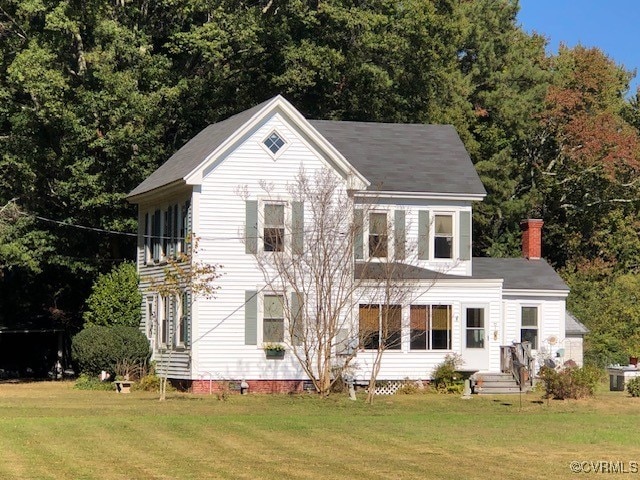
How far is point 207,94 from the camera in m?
51.2

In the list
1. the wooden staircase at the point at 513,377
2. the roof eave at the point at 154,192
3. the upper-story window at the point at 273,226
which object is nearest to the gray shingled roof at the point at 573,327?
the wooden staircase at the point at 513,377

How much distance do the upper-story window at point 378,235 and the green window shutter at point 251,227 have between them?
3492 millimetres

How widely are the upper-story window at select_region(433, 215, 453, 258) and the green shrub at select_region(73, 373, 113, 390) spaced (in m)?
11.3

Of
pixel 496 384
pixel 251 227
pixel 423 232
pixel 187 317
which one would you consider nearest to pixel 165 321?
pixel 187 317

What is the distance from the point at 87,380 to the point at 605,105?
32.1 metres

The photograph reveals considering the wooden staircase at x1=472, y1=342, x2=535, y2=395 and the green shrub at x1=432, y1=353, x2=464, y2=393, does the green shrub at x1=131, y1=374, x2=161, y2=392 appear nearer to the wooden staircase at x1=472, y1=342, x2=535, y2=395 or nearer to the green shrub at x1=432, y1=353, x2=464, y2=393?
the green shrub at x1=432, y1=353, x2=464, y2=393

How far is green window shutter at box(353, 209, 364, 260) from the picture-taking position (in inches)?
1501

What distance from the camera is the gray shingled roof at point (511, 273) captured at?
40.1 m

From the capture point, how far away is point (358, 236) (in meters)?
40.0

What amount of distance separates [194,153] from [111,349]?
681 cm

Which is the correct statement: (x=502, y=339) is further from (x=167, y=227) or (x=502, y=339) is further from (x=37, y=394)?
(x=37, y=394)

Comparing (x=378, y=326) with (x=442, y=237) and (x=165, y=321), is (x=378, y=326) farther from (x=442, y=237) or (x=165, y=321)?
(x=165, y=321)

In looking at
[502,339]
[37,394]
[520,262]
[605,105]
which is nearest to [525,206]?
[605,105]

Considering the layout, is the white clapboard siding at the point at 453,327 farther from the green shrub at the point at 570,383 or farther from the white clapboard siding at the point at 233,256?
the green shrub at the point at 570,383
